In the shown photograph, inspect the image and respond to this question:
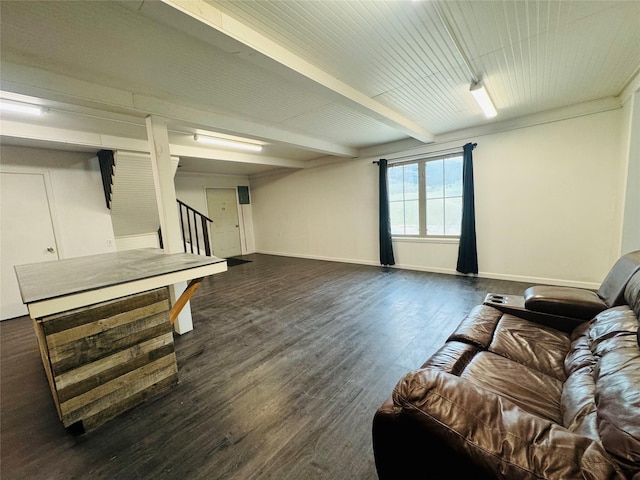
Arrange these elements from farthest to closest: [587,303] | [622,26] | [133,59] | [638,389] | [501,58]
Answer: [501,58], [133,59], [622,26], [587,303], [638,389]

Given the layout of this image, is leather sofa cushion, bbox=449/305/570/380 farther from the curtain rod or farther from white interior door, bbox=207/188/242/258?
white interior door, bbox=207/188/242/258

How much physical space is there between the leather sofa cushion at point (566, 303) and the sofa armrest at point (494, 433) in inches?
52.8

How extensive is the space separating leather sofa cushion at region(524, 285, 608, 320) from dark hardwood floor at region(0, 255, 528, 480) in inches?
38.2

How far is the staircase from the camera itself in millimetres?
4109

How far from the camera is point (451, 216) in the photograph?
476 cm

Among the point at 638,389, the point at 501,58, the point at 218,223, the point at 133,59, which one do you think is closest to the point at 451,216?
the point at 501,58

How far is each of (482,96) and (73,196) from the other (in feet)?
19.9

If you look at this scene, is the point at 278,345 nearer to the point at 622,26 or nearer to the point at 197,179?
the point at 622,26

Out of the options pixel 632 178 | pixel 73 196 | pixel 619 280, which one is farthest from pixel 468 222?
pixel 73 196

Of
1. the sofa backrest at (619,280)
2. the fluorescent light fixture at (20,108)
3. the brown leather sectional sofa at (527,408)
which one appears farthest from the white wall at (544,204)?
the fluorescent light fixture at (20,108)

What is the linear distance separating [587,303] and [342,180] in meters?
4.91

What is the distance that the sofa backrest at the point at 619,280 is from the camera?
A: 1628 millimetres

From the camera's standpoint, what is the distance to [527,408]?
115 centimetres

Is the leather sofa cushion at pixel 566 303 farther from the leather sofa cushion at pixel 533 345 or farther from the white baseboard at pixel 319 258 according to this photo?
the white baseboard at pixel 319 258
